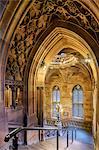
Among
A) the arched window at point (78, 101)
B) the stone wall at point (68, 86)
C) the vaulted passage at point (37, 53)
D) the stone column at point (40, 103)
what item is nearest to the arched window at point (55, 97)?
the stone wall at point (68, 86)

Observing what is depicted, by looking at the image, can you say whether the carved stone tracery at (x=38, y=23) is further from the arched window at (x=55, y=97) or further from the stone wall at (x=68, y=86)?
the arched window at (x=55, y=97)

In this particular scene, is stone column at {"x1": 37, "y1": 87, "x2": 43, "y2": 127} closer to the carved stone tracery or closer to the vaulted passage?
the vaulted passage

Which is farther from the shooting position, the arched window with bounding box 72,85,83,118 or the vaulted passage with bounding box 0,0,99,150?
the arched window with bounding box 72,85,83,118

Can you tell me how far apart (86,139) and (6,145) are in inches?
204

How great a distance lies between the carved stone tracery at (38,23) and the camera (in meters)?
5.61

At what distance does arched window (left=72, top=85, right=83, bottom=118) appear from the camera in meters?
13.0

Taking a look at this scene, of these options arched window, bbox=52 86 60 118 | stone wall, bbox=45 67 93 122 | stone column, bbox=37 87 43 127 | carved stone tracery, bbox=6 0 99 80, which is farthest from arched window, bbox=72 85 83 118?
carved stone tracery, bbox=6 0 99 80

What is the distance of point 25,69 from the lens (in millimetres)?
7953

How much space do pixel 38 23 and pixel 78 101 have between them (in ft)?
23.4

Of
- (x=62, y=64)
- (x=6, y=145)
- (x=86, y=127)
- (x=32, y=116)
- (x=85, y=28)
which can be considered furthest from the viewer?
(x=86, y=127)

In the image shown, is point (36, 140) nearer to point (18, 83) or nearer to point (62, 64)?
point (18, 83)

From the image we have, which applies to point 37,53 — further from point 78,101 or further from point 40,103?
point 78,101

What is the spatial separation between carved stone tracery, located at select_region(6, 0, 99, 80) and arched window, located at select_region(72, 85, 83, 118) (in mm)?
5653

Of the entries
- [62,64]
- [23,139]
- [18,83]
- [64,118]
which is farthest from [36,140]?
[64,118]
